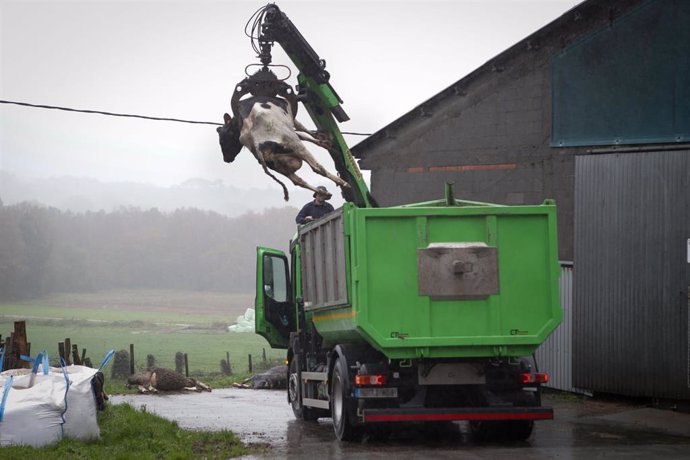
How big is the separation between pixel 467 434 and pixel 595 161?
625cm

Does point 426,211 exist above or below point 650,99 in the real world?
below

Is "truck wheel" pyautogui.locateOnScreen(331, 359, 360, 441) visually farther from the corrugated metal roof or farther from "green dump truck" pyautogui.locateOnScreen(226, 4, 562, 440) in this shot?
the corrugated metal roof

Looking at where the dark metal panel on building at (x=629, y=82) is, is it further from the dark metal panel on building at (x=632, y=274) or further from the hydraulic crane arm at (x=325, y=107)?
the hydraulic crane arm at (x=325, y=107)

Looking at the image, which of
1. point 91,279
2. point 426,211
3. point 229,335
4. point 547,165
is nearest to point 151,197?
point 91,279

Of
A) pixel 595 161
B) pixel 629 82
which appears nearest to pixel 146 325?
pixel 629 82

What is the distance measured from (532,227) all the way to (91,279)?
188ft

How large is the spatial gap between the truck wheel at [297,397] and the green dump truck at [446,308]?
322 centimetres

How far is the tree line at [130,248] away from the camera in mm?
59469

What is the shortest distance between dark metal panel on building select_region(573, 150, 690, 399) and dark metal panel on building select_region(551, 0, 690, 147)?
1.11 meters

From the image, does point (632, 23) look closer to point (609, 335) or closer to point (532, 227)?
point (609, 335)

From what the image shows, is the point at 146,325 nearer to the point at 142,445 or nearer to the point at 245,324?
the point at 245,324

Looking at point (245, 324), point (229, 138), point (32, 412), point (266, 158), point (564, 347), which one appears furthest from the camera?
point (245, 324)

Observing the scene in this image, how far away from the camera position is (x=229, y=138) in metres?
15.7

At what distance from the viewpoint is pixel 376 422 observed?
12.7 meters
